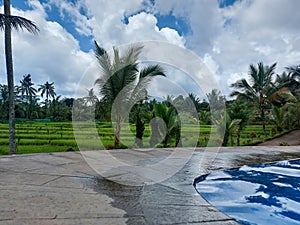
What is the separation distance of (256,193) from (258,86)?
10.6 m

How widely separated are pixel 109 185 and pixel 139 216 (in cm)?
102

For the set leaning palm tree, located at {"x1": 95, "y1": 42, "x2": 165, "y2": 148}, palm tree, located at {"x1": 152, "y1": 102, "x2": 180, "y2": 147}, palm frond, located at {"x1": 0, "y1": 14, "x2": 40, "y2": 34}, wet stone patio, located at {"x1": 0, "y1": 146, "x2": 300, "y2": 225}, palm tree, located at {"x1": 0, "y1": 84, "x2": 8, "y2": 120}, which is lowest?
wet stone patio, located at {"x1": 0, "y1": 146, "x2": 300, "y2": 225}

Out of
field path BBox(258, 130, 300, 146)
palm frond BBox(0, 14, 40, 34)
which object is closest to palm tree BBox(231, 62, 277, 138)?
field path BBox(258, 130, 300, 146)

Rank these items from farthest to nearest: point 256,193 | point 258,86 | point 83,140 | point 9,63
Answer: point 258,86
point 83,140
point 9,63
point 256,193

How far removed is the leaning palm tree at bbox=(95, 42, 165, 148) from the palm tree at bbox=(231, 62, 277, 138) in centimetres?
753

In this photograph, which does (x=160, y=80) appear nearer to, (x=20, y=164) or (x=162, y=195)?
(x=20, y=164)

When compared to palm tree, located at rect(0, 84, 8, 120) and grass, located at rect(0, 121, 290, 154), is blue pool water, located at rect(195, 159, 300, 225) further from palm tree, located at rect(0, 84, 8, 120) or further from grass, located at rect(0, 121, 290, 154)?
palm tree, located at rect(0, 84, 8, 120)

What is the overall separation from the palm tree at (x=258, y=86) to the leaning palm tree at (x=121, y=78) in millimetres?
7531

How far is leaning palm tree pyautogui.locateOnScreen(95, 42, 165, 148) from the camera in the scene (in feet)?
23.8

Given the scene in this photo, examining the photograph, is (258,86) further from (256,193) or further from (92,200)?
(92,200)

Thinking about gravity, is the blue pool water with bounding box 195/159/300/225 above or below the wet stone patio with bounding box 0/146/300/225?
below

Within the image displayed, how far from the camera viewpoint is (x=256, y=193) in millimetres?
3744

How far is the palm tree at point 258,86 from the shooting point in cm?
1302

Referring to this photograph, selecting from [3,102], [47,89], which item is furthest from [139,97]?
[47,89]
